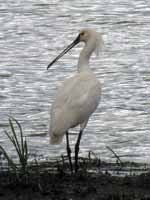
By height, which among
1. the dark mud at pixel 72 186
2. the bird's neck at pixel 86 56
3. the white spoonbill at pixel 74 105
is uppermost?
the bird's neck at pixel 86 56

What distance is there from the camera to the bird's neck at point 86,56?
1016 cm

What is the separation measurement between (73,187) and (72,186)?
6 cm

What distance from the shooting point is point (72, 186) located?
27.0 ft

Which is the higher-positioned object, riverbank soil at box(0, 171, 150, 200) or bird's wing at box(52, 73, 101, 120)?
bird's wing at box(52, 73, 101, 120)

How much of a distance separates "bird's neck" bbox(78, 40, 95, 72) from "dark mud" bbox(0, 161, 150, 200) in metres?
1.68

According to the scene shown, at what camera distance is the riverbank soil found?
7.80 meters

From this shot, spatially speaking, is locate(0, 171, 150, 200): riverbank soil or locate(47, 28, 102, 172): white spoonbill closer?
locate(0, 171, 150, 200): riverbank soil

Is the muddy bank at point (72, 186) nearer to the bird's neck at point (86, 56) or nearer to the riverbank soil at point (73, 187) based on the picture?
the riverbank soil at point (73, 187)

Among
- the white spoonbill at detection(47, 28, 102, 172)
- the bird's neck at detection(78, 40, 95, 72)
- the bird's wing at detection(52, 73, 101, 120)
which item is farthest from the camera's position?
the bird's neck at detection(78, 40, 95, 72)

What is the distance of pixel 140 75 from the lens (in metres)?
14.3

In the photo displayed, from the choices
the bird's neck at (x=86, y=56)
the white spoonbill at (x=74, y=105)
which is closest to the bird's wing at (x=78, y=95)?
the white spoonbill at (x=74, y=105)

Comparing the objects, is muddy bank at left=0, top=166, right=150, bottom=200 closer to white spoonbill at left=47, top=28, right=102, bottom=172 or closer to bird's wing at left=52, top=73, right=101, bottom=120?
white spoonbill at left=47, top=28, right=102, bottom=172

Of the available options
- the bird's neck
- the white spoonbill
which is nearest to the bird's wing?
the white spoonbill

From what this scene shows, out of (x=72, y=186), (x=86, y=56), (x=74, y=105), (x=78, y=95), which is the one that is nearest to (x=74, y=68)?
(x=86, y=56)
